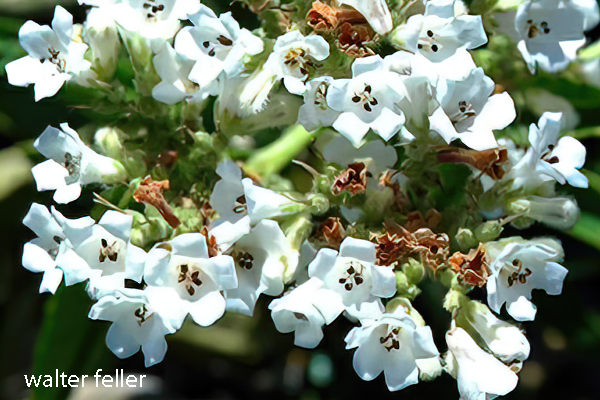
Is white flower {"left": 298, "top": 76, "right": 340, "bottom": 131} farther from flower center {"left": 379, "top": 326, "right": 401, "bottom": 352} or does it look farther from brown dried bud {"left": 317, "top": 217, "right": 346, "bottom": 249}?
flower center {"left": 379, "top": 326, "right": 401, "bottom": 352}

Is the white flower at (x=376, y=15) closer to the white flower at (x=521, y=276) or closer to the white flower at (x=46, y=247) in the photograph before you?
the white flower at (x=521, y=276)

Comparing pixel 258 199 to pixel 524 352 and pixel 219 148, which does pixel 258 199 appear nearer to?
pixel 219 148

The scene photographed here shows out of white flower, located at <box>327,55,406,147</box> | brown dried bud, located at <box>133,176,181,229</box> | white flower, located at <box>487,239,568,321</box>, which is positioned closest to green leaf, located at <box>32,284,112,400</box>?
brown dried bud, located at <box>133,176,181,229</box>

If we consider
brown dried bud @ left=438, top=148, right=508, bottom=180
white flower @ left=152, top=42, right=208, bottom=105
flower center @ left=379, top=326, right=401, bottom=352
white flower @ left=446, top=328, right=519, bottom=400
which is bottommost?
white flower @ left=446, top=328, right=519, bottom=400

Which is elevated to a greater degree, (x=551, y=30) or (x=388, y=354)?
(x=551, y=30)

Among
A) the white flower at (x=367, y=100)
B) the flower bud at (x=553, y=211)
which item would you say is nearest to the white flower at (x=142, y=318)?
the white flower at (x=367, y=100)

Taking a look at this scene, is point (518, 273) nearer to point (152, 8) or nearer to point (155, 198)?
point (155, 198)

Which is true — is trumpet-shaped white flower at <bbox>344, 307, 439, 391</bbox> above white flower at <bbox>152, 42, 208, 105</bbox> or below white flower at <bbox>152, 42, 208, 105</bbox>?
below

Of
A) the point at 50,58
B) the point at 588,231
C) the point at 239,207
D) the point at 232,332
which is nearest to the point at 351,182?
the point at 239,207
